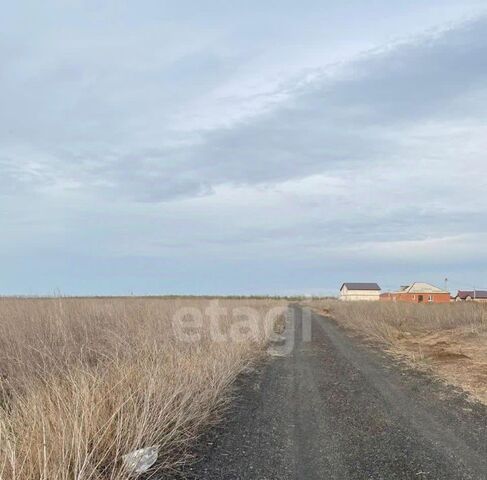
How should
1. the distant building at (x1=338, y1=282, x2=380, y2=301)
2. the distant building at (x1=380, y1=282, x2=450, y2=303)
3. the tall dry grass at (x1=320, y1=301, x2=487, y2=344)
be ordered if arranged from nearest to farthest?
the tall dry grass at (x1=320, y1=301, x2=487, y2=344) < the distant building at (x1=380, y1=282, x2=450, y2=303) < the distant building at (x1=338, y1=282, x2=380, y2=301)

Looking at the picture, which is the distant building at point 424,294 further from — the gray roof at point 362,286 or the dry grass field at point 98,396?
the dry grass field at point 98,396

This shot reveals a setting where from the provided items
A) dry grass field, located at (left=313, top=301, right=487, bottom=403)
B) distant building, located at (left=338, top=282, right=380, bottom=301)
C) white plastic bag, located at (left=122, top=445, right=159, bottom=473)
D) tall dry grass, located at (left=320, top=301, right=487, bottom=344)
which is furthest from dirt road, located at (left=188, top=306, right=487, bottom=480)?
distant building, located at (left=338, top=282, right=380, bottom=301)

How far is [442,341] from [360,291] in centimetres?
10724

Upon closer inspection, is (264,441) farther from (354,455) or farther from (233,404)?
(233,404)

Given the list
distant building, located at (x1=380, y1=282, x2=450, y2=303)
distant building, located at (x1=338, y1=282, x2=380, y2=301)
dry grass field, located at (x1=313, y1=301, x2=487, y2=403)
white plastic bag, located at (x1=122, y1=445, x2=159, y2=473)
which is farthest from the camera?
distant building, located at (x1=338, y1=282, x2=380, y2=301)

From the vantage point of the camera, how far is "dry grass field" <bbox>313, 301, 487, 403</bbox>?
12562 millimetres

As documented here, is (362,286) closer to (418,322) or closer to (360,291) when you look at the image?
(360,291)

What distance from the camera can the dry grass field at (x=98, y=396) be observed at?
4.41 meters

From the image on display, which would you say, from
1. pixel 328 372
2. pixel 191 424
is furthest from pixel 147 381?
pixel 328 372

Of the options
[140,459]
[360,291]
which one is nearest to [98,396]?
[140,459]

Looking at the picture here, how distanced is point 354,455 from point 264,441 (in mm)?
1103

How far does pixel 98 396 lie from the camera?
5.95 m

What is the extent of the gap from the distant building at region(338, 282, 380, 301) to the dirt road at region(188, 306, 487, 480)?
371ft

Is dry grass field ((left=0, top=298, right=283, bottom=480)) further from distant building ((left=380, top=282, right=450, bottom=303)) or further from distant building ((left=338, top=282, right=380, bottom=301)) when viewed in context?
distant building ((left=338, top=282, right=380, bottom=301))
